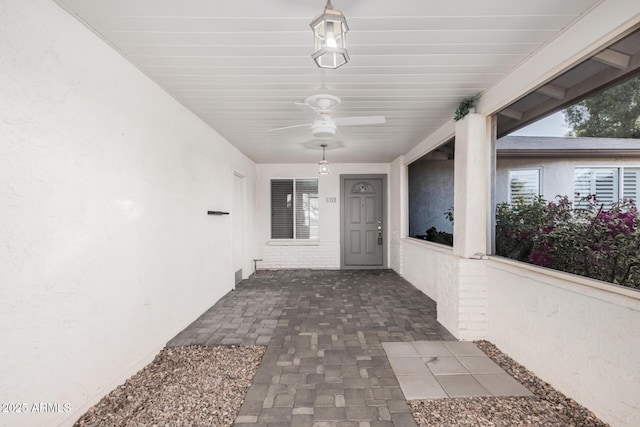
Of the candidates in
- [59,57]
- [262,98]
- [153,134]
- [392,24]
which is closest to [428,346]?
[392,24]

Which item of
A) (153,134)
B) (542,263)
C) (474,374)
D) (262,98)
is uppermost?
(262,98)

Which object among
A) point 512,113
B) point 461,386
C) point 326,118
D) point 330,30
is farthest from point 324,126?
point 461,386

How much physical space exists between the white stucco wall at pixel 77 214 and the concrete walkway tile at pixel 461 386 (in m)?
2.45

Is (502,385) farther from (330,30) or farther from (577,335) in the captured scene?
(330,30)

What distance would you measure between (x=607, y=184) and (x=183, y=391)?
11.0 ft

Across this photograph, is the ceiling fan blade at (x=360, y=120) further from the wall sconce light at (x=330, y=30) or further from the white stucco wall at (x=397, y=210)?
the white stucco wall at (x=397, y=210)

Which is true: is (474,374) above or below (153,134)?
below

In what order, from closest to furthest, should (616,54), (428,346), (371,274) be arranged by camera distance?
(616,54), (428,346), (371,274)

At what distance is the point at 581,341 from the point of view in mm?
1882

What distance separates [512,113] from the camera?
2744 mm

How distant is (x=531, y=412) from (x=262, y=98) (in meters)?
3.29

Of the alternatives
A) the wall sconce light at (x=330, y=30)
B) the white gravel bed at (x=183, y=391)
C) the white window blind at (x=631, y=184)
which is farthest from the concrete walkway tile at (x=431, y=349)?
the wall sconce light at (x=330, y=30)

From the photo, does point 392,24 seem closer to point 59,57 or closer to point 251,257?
point 59,57

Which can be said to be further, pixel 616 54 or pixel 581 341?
pixel 581 341
